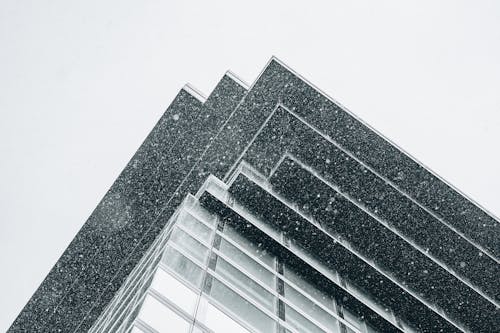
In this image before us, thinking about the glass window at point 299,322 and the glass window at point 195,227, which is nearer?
the glass window at point 299,322

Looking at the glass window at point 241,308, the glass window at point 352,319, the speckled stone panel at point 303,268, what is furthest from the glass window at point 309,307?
the glass window at point 241,308

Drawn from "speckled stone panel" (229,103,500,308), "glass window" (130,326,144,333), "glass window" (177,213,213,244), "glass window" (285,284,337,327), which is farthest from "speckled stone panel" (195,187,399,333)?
"glass window" (130,326,144,333)

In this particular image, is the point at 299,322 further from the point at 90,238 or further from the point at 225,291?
the point at 90,238

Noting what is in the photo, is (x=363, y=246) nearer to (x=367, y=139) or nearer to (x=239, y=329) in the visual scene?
(x=367, y=139)

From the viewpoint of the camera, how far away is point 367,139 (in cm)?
2034

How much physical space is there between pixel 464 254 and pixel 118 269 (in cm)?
1383

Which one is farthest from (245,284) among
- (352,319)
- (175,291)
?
(352,319)

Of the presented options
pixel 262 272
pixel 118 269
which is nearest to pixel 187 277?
pixel 262 272

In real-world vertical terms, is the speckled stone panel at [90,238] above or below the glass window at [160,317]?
below

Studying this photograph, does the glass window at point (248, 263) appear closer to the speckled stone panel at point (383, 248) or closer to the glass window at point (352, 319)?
the glass window at point (352, 319)

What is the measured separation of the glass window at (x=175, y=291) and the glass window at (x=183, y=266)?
1.28 feet

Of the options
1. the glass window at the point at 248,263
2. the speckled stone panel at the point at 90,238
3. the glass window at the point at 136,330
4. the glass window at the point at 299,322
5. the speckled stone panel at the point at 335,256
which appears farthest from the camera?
the speckled stone panel at the point at 90,238

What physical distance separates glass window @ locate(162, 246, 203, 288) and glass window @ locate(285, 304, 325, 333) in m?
2.27

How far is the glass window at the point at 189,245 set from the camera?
36.2 ft
